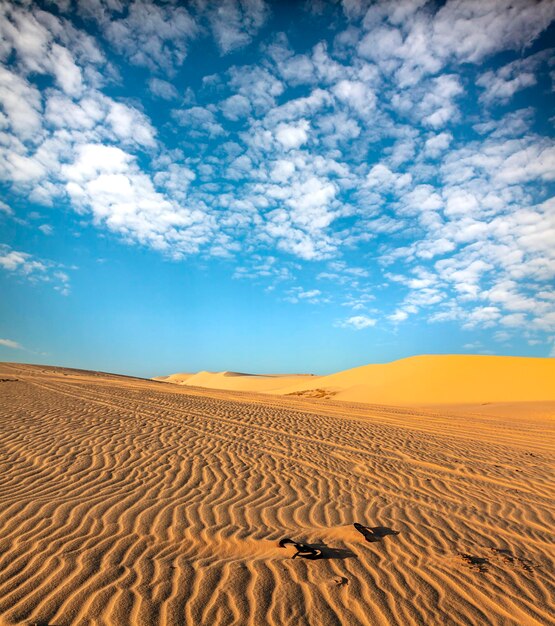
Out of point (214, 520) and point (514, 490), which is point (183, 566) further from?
point (514, 490)

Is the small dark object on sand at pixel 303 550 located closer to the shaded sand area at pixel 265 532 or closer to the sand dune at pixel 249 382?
the shaded sand area at pixel 265 532

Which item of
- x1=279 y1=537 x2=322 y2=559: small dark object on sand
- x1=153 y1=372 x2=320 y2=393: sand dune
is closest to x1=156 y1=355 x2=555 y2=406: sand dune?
x1=153 y1=372 x2=320 y2=393: sand dune

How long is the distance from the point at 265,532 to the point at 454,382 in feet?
97.9

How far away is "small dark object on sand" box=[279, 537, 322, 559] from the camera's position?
3.98 metres

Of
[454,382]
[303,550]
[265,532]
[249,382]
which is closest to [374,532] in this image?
[303,550]

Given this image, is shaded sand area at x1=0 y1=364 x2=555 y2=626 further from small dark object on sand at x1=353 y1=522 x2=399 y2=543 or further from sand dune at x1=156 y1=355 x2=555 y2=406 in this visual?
sand dune at x1=156 y1=355 x2=555 y2=406

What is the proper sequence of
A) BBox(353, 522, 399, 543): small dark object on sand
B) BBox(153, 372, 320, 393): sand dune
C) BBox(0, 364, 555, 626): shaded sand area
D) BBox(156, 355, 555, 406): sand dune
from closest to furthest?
BBox(0, 364, 555, 626): shaded sand area < BBox(353, 522, 399, 543): small dark object on sand < BBox(156, 355, 555, 406): sand dune < BBox(153, 372, 320, 393): sand dune

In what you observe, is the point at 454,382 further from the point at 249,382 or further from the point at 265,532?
the point at 249,382

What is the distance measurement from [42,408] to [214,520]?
1190 cm

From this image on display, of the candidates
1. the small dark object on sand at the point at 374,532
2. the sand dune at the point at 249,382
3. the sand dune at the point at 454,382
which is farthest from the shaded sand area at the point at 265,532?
the sand dune at the point at 249,382

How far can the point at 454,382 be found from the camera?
100ft

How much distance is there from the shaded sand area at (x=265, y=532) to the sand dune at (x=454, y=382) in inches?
760

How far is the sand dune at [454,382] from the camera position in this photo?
89.6ft

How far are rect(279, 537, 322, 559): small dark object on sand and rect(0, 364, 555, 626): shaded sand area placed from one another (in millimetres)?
48
